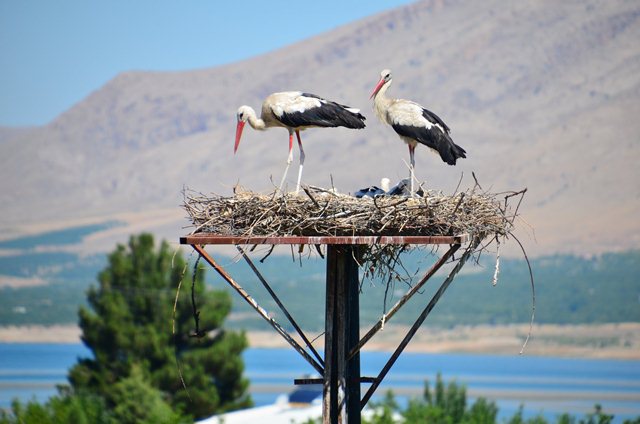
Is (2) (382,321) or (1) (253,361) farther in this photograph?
(1) (253,361)

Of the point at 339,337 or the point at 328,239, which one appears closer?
the point at 328,239

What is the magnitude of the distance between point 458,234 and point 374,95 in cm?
391

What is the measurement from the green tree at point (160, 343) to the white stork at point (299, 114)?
2857 cm

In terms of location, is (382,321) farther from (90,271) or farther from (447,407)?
(90,271)

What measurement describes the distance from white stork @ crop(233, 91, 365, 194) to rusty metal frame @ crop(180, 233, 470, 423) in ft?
7.60

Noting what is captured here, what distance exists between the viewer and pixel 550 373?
5079 inches

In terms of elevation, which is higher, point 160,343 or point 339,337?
point 339,337

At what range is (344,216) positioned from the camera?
11789mm

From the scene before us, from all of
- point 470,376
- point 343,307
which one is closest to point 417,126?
point 343,307

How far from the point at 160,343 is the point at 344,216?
3516 centimetres

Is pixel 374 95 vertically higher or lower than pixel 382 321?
higher

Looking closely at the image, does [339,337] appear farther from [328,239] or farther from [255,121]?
[255,121]

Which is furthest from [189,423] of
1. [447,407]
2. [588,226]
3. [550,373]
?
[588,226]

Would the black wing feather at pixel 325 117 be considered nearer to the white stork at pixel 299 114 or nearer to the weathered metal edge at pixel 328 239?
the white stork at pixel 299 114
